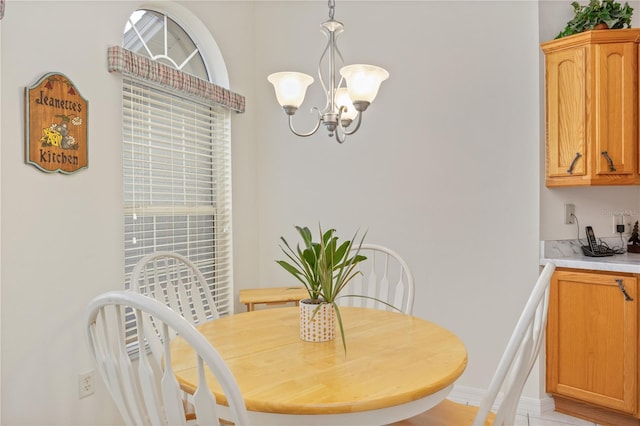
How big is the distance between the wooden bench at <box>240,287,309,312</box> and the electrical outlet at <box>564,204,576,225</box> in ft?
5.45

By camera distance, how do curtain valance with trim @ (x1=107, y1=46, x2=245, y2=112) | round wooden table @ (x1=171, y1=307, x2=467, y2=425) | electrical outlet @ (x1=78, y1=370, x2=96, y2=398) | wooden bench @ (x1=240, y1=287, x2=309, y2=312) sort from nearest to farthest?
round wooden table @ (x1=171, y1=307, x2=467, y2=425), electrical outlet @ (x1=78, y1=370, x2=96, y2=398), curtain valance with trim @ (x1=107, y1=46, x2=245, y2=112), wooden bench @ (x1=240, y1=287, x2=309, y2=312)

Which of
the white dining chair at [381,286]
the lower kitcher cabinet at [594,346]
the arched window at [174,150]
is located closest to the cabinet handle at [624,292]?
the lower kitcher cabinet at [594,346]

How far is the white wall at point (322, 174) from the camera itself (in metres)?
1.99

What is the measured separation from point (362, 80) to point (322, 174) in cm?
170

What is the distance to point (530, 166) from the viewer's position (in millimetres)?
2764

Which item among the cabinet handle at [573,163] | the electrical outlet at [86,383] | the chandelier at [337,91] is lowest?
the electrical outlet at [86,383]

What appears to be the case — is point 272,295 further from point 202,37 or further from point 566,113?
point 566,113

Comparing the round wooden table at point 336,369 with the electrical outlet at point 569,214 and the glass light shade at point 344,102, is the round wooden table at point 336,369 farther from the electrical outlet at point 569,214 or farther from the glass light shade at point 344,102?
the electrical outlet at point 569,214

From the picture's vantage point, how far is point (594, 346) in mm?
2596

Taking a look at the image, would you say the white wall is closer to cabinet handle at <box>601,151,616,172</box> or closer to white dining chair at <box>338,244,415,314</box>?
white dining chair at <box>338,244,415,314</box>

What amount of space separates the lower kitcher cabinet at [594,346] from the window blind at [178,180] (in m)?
2.10

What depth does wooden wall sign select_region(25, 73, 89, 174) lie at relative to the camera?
1.98 metres

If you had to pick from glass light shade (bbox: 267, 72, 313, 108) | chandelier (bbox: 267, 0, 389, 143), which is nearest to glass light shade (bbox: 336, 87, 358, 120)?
chandelier (bbox: 267, 0, 389, 143)

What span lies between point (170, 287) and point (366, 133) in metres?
1.71
